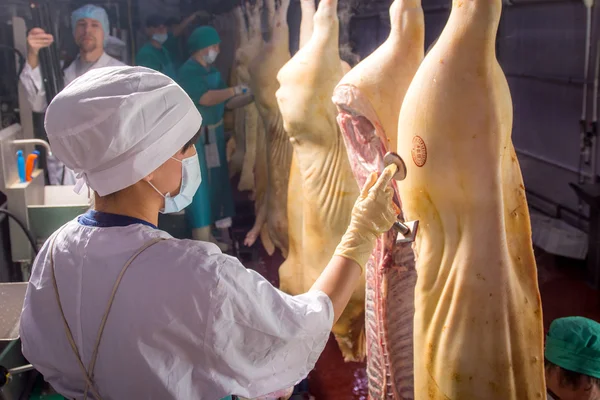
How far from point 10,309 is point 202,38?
1.50m

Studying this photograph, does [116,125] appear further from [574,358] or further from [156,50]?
[156,50]

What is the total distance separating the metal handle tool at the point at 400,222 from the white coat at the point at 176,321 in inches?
15.6

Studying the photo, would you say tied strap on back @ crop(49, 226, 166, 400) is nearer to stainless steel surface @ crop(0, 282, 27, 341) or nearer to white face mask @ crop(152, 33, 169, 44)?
stainless steel surface @ crop(0, 282, 27, 341)

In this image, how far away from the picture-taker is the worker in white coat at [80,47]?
2895 millimetres

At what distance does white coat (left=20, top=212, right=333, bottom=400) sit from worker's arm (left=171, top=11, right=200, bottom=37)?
1872 mm

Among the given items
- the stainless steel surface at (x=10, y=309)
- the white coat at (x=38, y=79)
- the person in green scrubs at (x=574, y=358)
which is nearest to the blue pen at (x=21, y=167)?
the white coat at (x=38, y=79)

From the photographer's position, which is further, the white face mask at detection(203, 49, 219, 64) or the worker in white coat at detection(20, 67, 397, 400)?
the white face mask at detection(203, 49, 219, 64)

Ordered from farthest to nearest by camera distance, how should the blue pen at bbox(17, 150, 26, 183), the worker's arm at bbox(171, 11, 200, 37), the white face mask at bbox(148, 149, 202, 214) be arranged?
the worker's arm at bbox(171, 11, 200, 37)
the blue pen at bbox(17, 150, 26, 183)
the white face mask at bbox(148, 149, 202, 214)

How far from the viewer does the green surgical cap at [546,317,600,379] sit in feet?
4.56

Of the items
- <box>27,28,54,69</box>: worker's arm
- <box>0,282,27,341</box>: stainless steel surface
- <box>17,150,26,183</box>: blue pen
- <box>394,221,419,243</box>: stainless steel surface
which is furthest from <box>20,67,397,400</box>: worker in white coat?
<box>27,28,54,69</box>: worker's arm

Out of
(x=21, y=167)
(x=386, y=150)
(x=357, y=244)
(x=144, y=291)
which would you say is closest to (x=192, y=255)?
(x=144, y=291)

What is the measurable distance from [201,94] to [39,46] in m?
0.76

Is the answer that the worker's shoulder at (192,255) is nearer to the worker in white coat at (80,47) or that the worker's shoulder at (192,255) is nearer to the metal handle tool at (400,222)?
the metal handle tool at (400,222)

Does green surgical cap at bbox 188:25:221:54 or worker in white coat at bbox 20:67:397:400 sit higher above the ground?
green surgical cap at bbox 188:25:221:54
